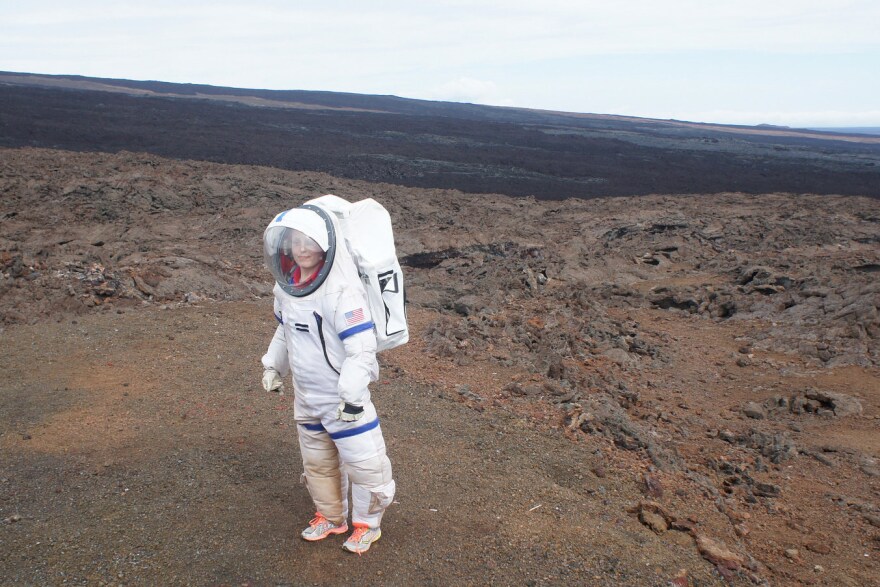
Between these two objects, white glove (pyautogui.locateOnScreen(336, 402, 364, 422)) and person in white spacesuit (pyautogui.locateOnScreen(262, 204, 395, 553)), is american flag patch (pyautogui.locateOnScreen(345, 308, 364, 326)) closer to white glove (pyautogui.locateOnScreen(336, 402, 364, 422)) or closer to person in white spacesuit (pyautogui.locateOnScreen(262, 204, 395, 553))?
person in white spacesuit (pyautogui.locateOnScreen(262, 204, 395, 553))

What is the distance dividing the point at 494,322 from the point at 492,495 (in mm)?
5407

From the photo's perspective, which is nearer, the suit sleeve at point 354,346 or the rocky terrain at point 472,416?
the suit sleeve at point 354,346

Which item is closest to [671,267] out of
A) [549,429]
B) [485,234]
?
[485,234]

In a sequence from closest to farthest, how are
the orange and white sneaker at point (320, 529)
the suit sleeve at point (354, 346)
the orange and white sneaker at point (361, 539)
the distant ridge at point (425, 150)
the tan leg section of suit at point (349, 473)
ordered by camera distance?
the suit sleeve at point (354, 346) < the tan leg section of suit at point (349, 473) < the orange and white sneaker at point (361, 539) < the orange and white sneaker at point (320, 529) < the distant ridge at point (425, 150)

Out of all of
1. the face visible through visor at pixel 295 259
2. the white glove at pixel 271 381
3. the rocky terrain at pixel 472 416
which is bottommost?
the rocky terrain at pixel 472 416

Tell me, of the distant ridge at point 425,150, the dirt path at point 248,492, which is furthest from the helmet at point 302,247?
the distant ridge at point 425,150

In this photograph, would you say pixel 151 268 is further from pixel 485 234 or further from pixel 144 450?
pixel 485 234

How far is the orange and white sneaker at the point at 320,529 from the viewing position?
3.99m

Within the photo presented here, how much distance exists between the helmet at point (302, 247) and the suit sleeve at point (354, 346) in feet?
0.65

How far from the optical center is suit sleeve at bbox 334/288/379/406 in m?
3.55

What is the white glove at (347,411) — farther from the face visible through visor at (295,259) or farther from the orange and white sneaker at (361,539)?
the orange and white sneaker at (361,539)

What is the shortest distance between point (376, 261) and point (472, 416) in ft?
9.65

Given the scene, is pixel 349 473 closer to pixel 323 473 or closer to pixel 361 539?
pixel 323 473

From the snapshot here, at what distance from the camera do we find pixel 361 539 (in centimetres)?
391
